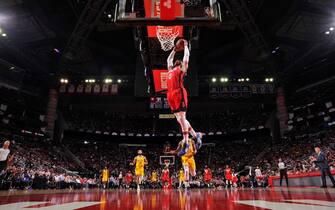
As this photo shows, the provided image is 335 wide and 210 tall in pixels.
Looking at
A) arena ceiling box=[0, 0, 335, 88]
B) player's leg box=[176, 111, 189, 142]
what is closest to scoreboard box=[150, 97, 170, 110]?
arena ceiling box=[0, 0, 335, 88]

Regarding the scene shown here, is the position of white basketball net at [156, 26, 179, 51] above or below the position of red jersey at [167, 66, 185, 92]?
above

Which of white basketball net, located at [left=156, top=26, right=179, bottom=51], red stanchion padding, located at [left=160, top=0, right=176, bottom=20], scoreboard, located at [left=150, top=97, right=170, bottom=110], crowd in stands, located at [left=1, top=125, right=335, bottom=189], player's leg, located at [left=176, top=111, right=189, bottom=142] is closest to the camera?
red stanchion padding, located at [left=160, top=0, right=176, bottom=20]

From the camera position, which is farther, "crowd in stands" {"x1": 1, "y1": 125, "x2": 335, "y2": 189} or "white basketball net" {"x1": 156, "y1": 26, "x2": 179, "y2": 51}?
"crowd in stands" {"x1": 1, "y1": 125, "x2": 335, "y2": 189}

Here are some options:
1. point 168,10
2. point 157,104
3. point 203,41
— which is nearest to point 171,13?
point 168,10

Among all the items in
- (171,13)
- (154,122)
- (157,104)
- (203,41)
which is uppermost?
(203,41)

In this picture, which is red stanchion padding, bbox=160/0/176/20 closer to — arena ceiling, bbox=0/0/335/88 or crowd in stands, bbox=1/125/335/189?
crowd in stands, bbox=1/125/335/189

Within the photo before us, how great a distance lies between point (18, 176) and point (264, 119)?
30.2 meters

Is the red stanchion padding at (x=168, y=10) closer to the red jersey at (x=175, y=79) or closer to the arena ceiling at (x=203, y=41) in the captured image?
the red jersey at (x=175, y=79)

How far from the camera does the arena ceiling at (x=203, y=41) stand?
2358 centimetres

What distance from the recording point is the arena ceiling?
23.6 meters

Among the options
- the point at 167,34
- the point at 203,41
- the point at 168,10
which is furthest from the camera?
the point at 203,41

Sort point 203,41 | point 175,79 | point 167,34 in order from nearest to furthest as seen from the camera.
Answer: point 175,79 → point 167,34 → point 203,41

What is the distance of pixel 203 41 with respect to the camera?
32.0 meters

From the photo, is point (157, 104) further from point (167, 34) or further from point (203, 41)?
point (167, 34)
